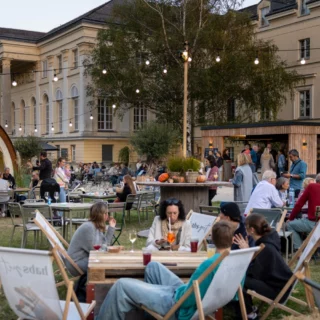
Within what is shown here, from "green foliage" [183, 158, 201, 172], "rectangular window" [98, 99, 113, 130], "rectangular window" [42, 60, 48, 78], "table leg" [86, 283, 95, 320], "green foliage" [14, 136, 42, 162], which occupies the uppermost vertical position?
"rectangular window" [42, 60, 48, 78]

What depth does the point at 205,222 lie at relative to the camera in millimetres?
6797

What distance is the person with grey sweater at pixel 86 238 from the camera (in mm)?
5605

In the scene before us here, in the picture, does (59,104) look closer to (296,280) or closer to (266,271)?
(266,271)

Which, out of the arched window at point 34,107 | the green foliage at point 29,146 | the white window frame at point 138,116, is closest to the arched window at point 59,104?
the arched window at point 34,107

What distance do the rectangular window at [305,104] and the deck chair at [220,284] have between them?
32.2 metres

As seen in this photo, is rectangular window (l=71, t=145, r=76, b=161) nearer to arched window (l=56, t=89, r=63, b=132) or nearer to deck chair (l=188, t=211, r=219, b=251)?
arched window (l=56, t=89, r=63, b=132)

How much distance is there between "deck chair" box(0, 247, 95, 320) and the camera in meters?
3.85

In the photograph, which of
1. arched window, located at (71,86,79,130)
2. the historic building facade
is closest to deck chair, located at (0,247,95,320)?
the historic building facade

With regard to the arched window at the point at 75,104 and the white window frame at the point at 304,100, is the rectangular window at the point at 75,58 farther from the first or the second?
the white window frame at the point at 304,100

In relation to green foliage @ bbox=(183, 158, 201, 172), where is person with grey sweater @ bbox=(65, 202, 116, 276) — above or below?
below

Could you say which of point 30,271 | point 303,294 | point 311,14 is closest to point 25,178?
point 303,294

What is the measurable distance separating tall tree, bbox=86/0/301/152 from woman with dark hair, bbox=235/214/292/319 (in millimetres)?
25686

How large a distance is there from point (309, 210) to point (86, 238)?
3.86 m

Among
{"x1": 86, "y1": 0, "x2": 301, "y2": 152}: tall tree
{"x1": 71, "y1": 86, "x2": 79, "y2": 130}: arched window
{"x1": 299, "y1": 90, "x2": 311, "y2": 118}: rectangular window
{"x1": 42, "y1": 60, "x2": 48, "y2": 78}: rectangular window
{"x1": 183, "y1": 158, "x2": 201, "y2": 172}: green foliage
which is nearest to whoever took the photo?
{"x1": 183, "y1": 158, "x2": 201, "y2": 172}: green foliage
